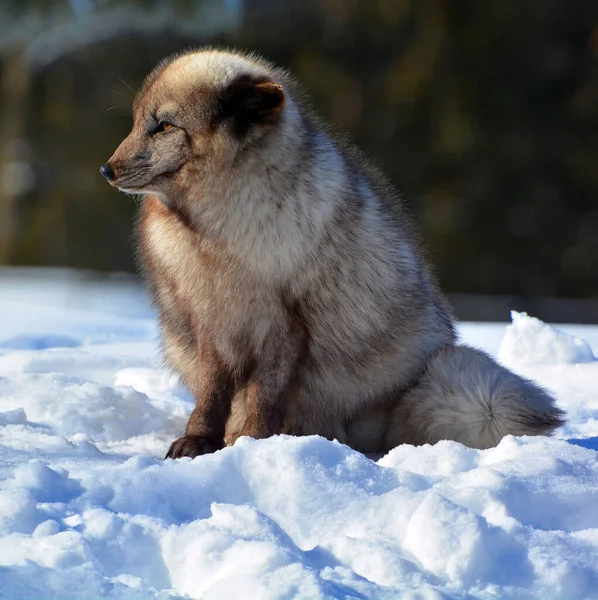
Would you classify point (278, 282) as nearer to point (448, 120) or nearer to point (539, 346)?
point (539, 346)

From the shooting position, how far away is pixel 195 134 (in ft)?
10.7

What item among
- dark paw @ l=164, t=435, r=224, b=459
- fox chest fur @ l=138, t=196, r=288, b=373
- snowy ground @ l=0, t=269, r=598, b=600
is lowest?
dark paw @ l=164, t=435, r=224, b=459

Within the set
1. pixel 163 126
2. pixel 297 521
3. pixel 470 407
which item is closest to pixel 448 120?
pixel 470 407

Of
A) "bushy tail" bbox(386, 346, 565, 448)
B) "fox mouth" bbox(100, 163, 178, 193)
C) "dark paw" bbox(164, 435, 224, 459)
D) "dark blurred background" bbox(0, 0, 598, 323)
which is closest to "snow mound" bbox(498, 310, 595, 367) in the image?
"bushy tail" bbox(386, 346, 565, 448)

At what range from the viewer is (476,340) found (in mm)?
6160

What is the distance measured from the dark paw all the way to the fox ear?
1.04 m

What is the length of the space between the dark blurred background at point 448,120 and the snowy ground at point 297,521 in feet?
25.6

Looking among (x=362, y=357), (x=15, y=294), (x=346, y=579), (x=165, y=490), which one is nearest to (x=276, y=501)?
(x=165, y=490)

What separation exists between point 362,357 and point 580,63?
858 centimetres

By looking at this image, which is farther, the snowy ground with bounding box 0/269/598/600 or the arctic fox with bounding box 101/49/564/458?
the arctic fox with bounding box 101/49/564/458

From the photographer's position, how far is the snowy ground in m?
2.01

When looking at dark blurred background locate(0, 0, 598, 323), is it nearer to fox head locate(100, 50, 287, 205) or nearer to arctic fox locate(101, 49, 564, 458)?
arctic fox locate(101, 49, 564, 458)

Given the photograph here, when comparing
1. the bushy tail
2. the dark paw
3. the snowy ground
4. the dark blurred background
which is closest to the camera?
the snowy ground

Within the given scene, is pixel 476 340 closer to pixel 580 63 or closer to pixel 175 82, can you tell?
pixel 175 82
